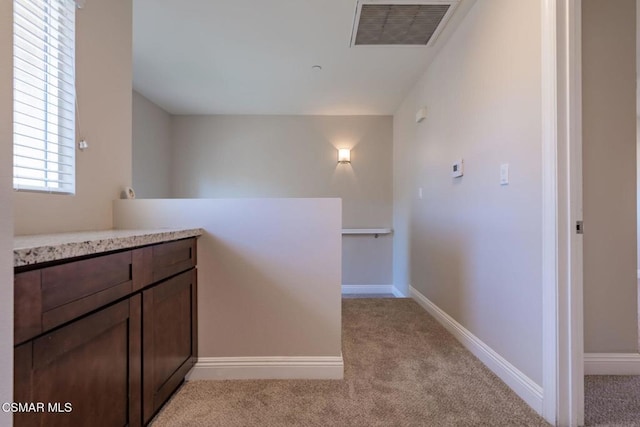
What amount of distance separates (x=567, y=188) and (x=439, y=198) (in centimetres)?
134

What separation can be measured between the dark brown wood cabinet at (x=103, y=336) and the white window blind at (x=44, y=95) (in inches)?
23.5

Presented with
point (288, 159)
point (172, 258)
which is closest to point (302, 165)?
point (288, 159)

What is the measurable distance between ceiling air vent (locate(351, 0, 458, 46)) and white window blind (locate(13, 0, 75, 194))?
1.67m

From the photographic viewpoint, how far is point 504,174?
5.71ft

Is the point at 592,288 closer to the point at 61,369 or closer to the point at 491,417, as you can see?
the point at 491,417

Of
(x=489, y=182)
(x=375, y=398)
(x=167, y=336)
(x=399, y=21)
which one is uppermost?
(x=399, y=21)

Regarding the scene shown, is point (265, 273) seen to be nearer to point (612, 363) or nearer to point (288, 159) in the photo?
point (612, 363)

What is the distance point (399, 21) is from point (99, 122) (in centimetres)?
205

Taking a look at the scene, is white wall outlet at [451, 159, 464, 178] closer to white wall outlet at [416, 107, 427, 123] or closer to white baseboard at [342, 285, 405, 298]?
white wall outlet at [416, 107, 427, 123]

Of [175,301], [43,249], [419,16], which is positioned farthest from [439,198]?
[43,249]

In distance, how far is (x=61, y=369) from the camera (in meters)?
0.85

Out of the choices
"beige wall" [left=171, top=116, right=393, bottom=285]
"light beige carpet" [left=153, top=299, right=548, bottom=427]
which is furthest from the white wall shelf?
"light beige carpet" [left=153, top=299, right=548, bottom=427]

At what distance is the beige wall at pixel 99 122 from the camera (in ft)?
4.75

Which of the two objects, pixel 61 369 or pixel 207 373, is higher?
pixel 61 369
